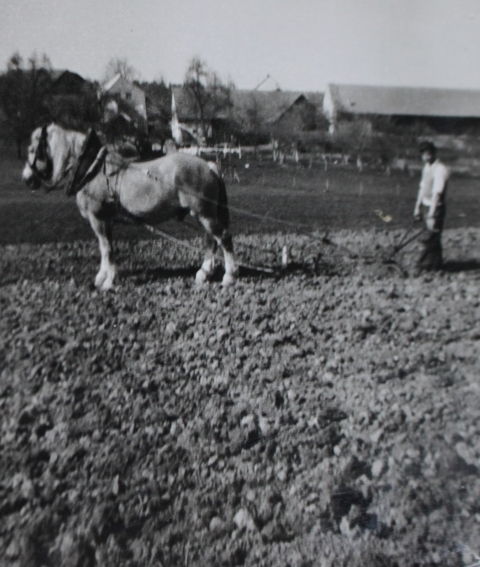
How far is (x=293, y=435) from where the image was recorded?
2.21m

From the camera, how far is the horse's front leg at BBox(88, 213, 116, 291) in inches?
92.5

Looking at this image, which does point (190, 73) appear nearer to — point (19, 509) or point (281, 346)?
point (281, 346)

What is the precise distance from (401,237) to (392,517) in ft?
4.74

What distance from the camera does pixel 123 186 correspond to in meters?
2.52

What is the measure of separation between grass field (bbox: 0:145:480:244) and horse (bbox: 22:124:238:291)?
7cm

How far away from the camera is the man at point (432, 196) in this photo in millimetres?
2406

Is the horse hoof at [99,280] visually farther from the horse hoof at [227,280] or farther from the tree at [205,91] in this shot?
the tree at [205,91]

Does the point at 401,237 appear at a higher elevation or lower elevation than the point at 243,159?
lower

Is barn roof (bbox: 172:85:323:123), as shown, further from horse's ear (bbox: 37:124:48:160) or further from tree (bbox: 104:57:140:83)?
horse's ear (bbox: 37:124:48:160)

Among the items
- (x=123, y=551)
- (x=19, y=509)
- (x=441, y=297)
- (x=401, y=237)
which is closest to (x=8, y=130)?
(x=19, y=509)

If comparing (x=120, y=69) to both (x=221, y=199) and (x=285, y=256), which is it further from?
(x=285, y=256)

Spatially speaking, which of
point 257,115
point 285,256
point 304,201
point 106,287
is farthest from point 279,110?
point 106,287

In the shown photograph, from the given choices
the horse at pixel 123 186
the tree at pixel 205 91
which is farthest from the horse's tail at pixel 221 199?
the tree at pixel 205 91

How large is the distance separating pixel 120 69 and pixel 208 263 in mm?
1066
